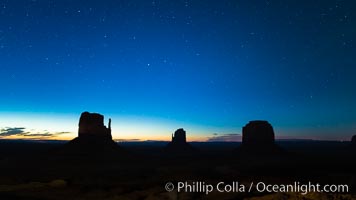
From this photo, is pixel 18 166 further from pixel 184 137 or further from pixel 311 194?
pixel 184 137

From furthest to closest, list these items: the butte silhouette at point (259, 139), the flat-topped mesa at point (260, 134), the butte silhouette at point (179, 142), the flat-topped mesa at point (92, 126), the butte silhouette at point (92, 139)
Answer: the butte silhouette at point (179, 142), the flat-topped mesa at point (260, 134), the butte silhouette at point (259, 139), the flat-topped mesa at point (92, 126), the butte silhouette at point (92, 139)

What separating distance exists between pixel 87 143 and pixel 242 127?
3022 inches

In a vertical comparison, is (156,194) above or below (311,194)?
below

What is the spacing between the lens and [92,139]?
3905 inches

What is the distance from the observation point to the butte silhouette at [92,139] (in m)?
89.9

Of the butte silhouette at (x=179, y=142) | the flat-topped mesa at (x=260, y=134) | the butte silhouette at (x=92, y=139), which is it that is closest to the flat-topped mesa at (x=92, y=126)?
the butte silhouette at (x=92, y=139)

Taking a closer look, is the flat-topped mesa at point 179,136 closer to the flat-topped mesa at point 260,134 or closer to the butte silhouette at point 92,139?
the flat-topped mesa at point 260,134

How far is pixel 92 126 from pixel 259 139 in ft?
236

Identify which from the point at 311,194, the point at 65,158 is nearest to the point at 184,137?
the point at 65,158

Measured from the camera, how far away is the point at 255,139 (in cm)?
13362

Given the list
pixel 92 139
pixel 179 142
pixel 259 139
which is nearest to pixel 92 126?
pixel 92 139

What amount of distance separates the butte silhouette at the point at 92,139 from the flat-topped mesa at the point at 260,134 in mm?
62666

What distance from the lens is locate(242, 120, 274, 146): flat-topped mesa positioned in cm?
13225

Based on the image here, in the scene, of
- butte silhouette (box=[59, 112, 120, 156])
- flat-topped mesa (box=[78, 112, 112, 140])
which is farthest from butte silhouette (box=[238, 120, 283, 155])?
flat-topped mesa (box=[78, 112, 112, 140])
